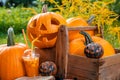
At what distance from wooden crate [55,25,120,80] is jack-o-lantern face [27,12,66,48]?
60 mm

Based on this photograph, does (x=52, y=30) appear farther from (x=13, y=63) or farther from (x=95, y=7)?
(x=95, y=7)

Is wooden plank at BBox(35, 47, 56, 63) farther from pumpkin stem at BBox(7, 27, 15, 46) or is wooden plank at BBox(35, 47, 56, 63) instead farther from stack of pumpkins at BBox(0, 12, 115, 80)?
pumpkin stem at BBox(7, 27, 15, 46)

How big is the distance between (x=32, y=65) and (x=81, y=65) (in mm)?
281

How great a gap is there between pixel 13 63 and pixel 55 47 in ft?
0.89

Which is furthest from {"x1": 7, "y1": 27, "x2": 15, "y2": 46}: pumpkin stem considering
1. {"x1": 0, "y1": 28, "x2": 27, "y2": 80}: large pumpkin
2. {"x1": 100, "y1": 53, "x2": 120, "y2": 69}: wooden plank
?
{"x1": 100, "y1": 53, "x2": 120, "y2": 69}: wooden plank

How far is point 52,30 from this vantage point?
2.12 meters

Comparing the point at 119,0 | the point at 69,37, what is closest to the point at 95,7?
the point at 69,37

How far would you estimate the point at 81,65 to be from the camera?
201cm

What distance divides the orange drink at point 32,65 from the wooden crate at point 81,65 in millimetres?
142

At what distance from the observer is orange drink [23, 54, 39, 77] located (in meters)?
2.03

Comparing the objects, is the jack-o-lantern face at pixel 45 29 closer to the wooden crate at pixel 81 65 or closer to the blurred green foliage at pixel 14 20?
the wooden crate at pixel 81 65

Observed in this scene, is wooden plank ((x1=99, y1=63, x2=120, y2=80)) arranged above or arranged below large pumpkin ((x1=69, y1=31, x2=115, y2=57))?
below

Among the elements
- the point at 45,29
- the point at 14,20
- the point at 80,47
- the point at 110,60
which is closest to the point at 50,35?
the point at 45,29

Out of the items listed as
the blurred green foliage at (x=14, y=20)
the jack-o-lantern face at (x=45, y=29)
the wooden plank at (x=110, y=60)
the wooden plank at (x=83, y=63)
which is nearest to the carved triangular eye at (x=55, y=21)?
the jack-o-lantern face at (x=45, y=29)
